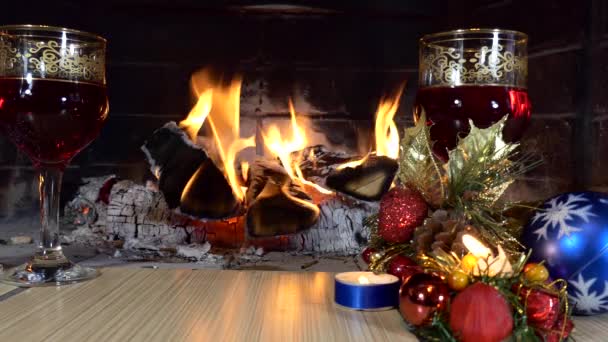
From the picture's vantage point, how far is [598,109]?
4.44 ft

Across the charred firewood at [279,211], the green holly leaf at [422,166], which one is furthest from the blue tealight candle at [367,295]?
the charred firewood at [279,211]

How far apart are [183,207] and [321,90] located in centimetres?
59

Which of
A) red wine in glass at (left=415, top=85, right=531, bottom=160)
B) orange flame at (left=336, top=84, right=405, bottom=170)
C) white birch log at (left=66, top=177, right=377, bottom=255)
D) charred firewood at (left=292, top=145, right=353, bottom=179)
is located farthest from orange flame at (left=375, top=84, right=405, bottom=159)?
red wine in glass at (left=415, top=85, right=531, bottom=160)

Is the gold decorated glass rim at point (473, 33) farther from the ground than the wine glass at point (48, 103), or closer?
farther from the ground

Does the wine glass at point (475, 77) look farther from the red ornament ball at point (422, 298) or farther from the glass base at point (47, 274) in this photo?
the glass base at point (47, 274)

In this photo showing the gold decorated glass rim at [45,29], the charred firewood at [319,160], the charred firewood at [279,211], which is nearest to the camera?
the gold decorated glass rim at [45,29]

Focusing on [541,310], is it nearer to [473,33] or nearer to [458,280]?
[458,280]

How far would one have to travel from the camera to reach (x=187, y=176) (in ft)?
5.48

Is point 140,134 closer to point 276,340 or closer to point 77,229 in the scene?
point 77,229

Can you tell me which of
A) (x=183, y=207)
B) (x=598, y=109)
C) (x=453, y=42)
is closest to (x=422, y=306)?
(x=453, y=42)

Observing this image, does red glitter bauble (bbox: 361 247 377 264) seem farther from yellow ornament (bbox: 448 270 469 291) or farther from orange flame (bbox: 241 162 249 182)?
orange flame (bbox: 241 162 249 182)

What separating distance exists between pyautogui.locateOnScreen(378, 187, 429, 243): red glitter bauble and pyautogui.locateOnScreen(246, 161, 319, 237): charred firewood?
1.01m

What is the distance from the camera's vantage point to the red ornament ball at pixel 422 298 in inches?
17.4

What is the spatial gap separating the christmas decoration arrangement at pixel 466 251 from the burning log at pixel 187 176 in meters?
0.99
